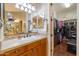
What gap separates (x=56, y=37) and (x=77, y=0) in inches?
23.8

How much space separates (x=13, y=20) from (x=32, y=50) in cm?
52

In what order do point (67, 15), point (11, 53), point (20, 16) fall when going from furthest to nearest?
point (20, 16) < point (67, 15) < point (11, 53)

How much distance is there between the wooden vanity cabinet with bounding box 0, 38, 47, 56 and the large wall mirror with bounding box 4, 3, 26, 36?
11.0 inches

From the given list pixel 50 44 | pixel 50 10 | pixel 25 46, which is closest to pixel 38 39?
pixel 50 44

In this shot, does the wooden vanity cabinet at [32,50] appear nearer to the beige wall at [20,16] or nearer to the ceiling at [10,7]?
the beige wall at [20,16]

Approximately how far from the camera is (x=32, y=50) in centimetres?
183

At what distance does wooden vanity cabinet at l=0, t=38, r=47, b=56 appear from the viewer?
4.97 feet

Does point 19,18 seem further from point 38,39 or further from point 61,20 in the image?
point 61,20

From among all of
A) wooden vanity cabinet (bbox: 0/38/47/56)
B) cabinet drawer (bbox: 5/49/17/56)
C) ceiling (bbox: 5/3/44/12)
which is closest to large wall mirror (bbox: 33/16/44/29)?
ceiling (bbox: 5/3/44/12)

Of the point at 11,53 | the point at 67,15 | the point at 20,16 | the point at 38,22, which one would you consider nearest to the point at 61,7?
the point at 67,15

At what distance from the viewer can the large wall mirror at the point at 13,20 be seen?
175 cm

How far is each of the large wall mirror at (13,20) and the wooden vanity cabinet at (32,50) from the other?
0.91ft

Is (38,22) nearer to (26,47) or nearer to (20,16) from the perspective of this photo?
(20,16)

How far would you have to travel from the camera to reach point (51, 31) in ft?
6.28
